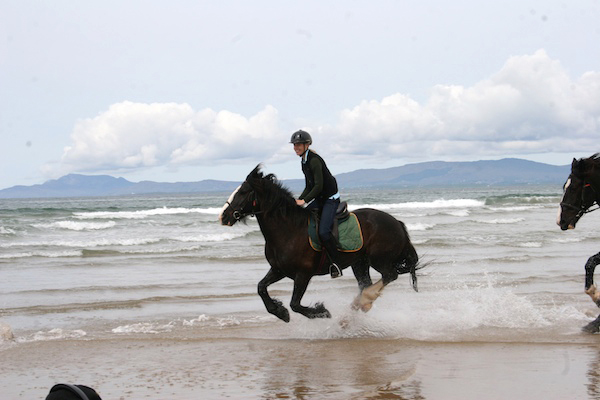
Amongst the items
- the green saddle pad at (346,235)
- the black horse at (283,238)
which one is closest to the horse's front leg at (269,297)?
the black horse at (283,238)

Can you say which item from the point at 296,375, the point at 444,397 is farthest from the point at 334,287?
the point at 444,397

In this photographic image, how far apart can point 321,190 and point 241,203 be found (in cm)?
100

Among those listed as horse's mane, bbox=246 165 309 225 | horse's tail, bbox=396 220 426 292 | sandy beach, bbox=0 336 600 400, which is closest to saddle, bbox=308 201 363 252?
horse's mane, bbox=246 165 309 225

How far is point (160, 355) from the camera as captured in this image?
749cm

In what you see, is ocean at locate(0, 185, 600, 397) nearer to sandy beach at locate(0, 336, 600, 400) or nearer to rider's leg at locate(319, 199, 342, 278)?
sandy beach at locate(0, 336, 600, 400)

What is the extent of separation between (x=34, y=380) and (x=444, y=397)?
3.84m

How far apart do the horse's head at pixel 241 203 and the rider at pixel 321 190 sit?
1.84 ft

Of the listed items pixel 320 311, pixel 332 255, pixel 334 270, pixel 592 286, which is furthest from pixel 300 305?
pixel 592 286

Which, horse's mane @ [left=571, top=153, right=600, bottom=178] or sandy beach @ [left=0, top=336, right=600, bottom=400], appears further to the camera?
horse's mane @ [left=571, top=153, right=600, bottom=178]

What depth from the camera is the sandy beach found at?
5785 millimetres

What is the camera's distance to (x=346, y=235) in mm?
8469

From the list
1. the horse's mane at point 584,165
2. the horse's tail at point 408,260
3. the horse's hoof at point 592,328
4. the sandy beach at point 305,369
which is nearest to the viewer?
the sandy beach at point 305,369

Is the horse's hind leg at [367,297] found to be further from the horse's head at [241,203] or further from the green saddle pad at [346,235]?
the horse's head at [241,203]

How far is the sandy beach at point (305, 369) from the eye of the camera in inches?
228
